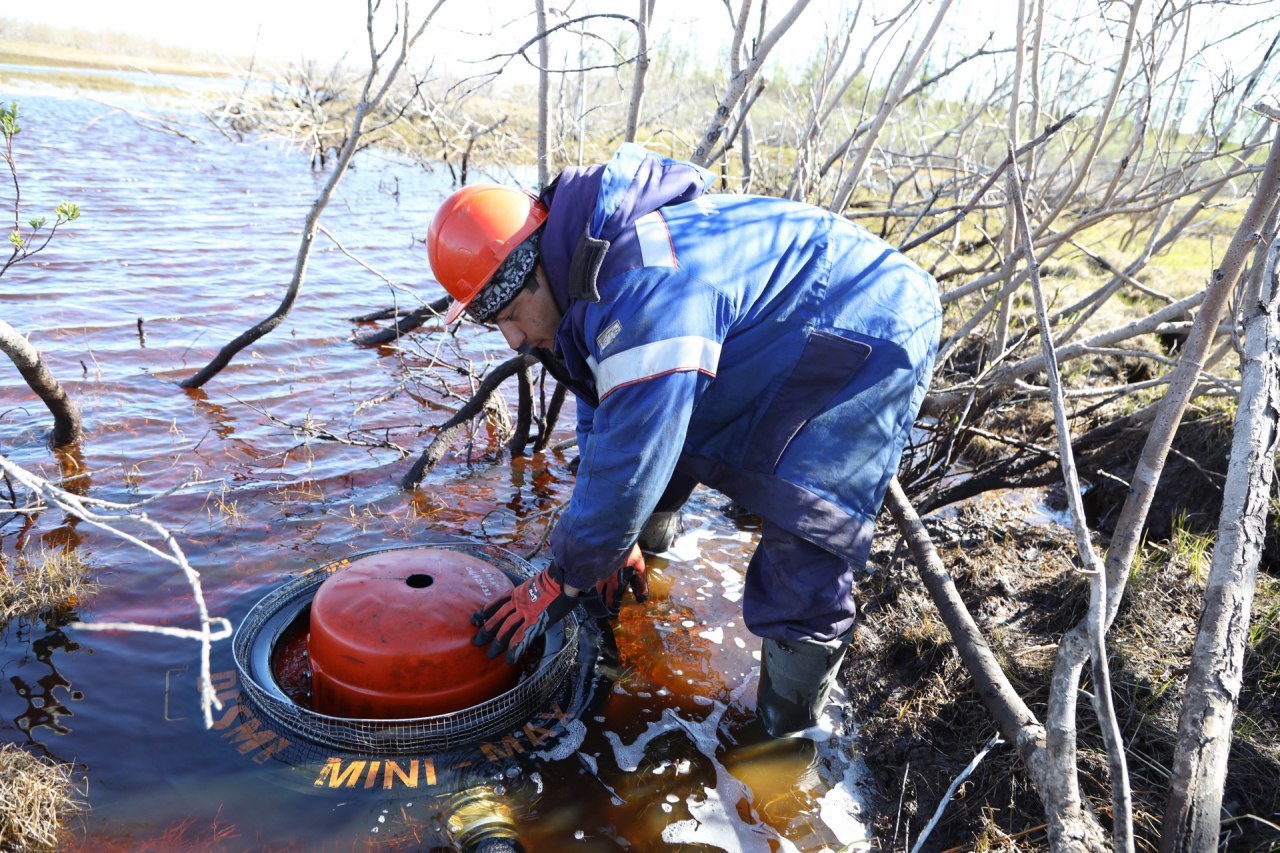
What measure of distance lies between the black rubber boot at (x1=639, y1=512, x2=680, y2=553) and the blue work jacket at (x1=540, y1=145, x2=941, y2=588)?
138cm

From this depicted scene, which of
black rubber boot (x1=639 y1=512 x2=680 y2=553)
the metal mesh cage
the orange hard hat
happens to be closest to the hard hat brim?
the orange hard hat

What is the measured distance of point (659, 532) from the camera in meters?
4.48

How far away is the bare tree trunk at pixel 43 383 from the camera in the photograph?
13.6ft

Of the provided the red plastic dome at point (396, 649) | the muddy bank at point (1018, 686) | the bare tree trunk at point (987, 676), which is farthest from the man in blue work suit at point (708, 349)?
the muddy bank at point (1018, 686)

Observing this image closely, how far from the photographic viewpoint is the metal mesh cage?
9.69ft

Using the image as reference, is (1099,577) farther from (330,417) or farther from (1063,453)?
(330,417)

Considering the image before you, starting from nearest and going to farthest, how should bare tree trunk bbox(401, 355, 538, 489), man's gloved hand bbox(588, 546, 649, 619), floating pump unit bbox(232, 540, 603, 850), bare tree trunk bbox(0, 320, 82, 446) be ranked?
floating pump unit bbox(232, 540, 603, 850)
man's gloved hand bbox(588, 546, 649, 619)
bare tree trunk bbox(0, 320, 82, 446)
bare tree trunk bbox(401, 355, 538, 489)

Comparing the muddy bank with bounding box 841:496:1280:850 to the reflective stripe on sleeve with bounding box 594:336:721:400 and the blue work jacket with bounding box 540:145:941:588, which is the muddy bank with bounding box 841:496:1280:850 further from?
the reflective stripe on sleeve with bounding box 594:336:721:400

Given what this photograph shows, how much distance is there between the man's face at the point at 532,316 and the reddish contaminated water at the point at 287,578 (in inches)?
61.6

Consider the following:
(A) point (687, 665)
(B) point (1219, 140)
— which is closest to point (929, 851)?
(A) point (687, 665)

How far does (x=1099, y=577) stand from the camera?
1.89 m

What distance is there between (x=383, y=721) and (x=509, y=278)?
159 centimetres

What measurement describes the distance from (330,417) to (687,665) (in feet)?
12.1

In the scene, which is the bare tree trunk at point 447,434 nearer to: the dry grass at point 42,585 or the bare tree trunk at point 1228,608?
the dry grass at point 42,585
